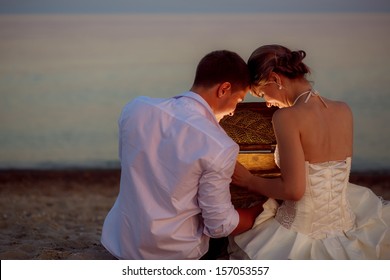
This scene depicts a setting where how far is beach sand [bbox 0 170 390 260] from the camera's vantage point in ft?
15.9

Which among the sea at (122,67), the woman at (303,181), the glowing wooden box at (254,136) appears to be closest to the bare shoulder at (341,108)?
the woman at (303,181)

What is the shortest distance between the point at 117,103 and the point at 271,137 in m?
8.08

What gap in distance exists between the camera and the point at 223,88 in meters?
3.58

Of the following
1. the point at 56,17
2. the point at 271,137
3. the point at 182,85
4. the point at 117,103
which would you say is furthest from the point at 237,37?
the point at 271,137

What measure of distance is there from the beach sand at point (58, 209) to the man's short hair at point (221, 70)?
0.65m

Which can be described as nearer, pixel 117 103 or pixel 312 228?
pixel 312 228

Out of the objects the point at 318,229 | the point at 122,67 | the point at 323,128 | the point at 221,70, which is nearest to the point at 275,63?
the point at 221,70

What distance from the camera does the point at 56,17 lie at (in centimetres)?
1206

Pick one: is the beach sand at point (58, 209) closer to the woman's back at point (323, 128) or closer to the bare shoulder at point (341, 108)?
the woman's back at point (323, 128)

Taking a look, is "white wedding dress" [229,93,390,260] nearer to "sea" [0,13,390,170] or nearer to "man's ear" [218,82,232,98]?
"man's ear" [218,82,232,98]

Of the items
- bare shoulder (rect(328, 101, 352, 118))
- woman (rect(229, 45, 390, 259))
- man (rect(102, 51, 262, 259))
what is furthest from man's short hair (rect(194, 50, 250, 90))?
bare shoulder (rect(328, 101, 352, 118))

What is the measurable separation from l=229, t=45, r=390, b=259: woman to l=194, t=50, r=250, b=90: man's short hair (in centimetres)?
12
